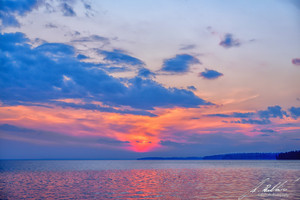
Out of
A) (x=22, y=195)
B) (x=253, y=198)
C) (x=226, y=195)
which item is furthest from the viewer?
(x=22, y=195)

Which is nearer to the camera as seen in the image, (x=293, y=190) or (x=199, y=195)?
(x=199, y=195)

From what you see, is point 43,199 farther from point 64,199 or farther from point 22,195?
point 22,195

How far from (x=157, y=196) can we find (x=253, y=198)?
51.0 feet

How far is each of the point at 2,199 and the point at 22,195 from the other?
14.9 ft

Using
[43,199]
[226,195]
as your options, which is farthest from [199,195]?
[43,199]

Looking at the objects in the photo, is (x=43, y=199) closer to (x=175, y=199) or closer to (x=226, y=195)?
(x=175, y=199)

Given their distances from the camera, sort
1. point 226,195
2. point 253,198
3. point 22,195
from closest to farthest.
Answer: point 253,198, point 226,195, point 22,195

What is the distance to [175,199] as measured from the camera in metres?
45.7

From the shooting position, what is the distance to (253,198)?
44344mm

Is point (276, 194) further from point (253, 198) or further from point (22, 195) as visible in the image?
point (22, 195)

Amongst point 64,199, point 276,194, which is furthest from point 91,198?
point 276,194

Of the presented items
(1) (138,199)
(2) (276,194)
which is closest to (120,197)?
(1) (138,199)

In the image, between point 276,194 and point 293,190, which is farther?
point 293,190

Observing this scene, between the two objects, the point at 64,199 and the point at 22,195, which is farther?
the point at 22,195
